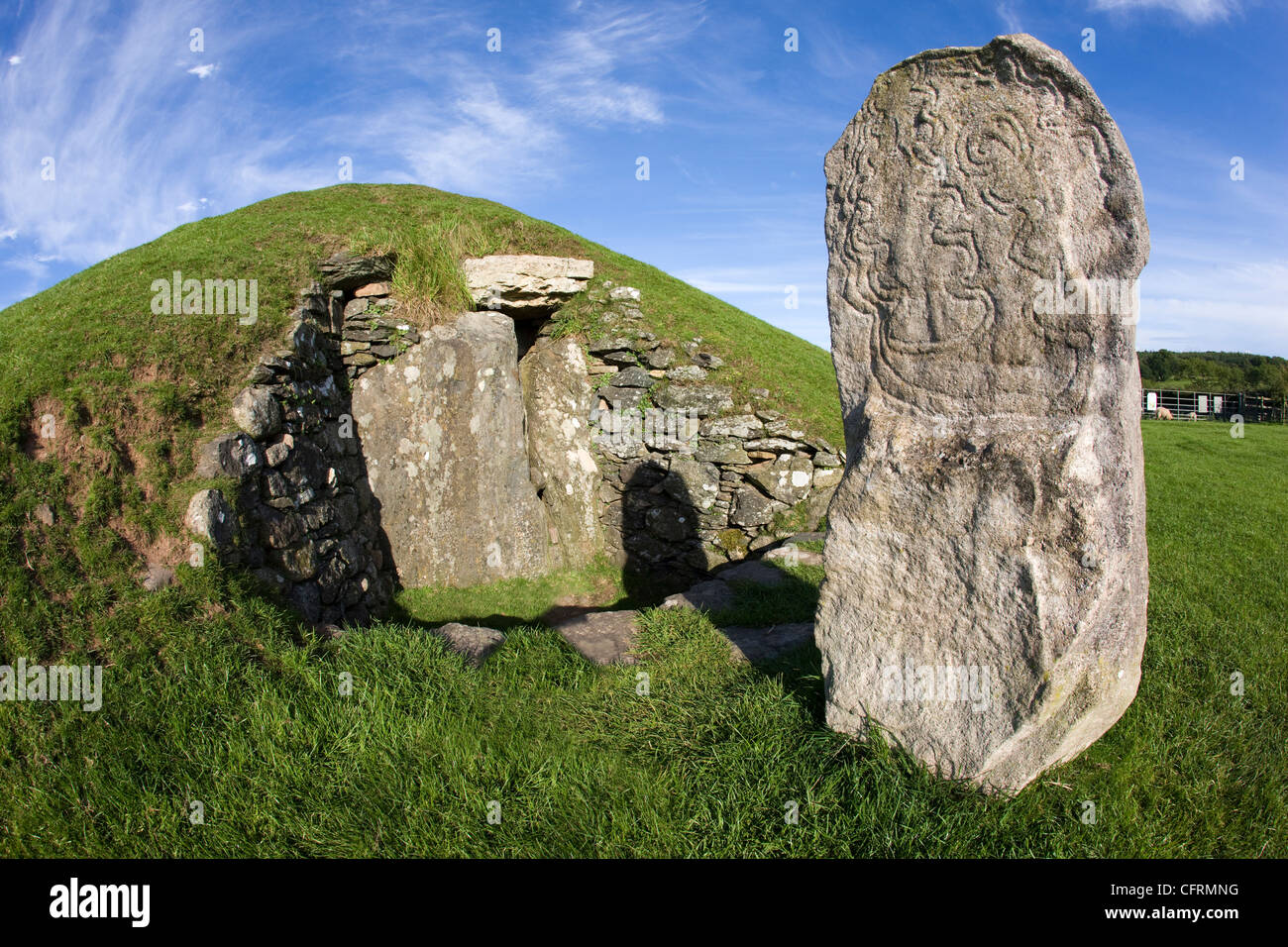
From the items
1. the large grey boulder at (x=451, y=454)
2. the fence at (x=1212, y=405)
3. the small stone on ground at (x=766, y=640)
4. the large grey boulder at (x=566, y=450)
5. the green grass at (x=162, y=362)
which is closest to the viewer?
the green grass at (x=162, y=362)

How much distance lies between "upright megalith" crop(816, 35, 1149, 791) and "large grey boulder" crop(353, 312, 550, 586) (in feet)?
17.7

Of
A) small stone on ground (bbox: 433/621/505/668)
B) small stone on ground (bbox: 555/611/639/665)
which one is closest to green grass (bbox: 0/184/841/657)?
small stone on ground (bbox: 433/621/505/668)

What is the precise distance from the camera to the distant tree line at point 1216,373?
117ft

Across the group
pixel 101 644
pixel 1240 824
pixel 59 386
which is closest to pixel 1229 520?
pixel 1240 824

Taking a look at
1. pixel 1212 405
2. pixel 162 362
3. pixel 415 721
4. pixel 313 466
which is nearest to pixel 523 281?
pixel 313 466

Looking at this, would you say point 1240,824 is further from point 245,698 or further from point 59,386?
point 59,386

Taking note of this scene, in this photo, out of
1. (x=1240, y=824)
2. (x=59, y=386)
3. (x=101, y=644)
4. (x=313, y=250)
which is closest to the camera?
→ (x=1240, y=824)

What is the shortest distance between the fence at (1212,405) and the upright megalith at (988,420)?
35.9 metres

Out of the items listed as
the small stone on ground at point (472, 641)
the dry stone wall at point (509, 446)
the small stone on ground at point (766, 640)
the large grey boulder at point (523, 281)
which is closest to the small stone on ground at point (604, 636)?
the small stone on ground at point (472, 641)

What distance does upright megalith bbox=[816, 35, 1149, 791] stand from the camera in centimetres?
311

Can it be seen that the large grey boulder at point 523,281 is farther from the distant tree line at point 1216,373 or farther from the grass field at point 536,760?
the distant tree line at point 1216,373

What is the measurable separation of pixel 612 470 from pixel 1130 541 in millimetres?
6408
